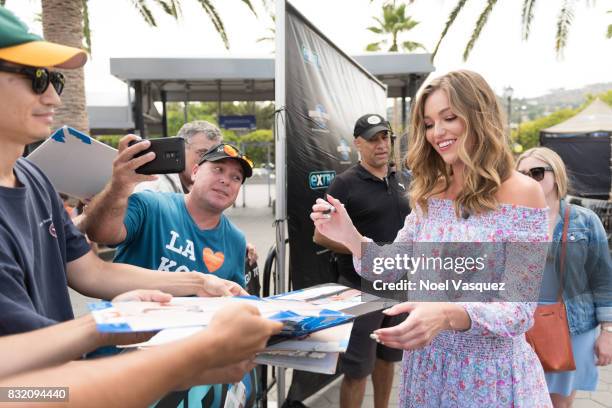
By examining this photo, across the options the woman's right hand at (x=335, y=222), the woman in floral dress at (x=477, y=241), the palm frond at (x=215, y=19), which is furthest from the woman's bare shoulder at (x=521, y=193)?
the palm frond at (x=215, y=19)

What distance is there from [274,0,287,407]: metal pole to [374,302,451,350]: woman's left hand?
1.70 meters

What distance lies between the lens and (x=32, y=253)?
1.14 metres

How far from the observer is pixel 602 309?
8.43 ft

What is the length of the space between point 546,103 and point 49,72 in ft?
507

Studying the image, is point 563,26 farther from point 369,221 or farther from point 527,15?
point 369,221

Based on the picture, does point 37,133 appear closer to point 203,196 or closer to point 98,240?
point 98,240

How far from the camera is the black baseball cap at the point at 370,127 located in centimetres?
364

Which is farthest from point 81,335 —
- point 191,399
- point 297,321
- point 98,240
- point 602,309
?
point 602,309

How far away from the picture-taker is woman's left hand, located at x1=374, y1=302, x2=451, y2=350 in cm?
130

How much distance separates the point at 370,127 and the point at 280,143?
1056 mm

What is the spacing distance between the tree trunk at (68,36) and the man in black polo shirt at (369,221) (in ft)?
19.3

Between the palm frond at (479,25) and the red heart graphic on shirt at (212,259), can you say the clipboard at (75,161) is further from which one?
the palm frond at (479,25)

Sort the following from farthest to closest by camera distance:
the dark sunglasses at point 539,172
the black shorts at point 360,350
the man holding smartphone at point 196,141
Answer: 1. the man holding smartphone at point 196,141
2. the black shorts at point 360,350
3. the dark sunglasses at point 539,172

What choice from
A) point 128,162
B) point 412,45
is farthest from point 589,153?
point 128,162
